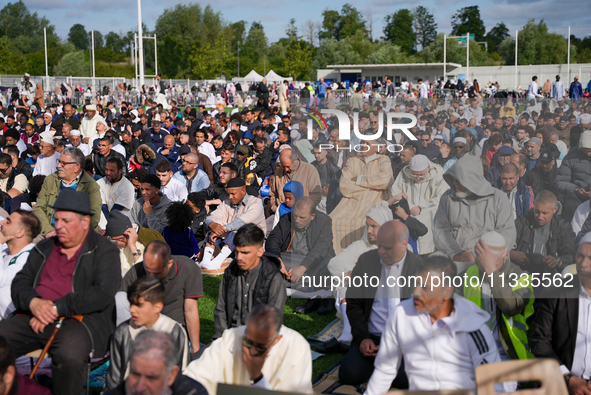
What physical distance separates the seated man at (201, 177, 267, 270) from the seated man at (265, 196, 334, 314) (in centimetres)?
82

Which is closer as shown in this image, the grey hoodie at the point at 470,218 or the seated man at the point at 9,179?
the grey hoodie at the point at 470,218

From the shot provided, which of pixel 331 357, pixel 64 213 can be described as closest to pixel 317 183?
pixel 331 357

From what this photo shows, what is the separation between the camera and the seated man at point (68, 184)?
22.3 ft

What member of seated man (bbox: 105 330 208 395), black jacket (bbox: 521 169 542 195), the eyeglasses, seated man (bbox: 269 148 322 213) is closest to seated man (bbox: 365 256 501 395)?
the eyeglasses

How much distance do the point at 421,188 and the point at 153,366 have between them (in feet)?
13.0

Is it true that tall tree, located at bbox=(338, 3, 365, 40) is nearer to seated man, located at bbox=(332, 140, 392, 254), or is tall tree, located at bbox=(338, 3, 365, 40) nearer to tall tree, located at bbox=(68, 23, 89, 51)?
tall tree, located at bbox=(68, 23, 89, 51)

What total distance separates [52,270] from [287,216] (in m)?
2.75

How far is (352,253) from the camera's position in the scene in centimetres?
565

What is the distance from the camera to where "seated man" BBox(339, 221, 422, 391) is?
438 cm

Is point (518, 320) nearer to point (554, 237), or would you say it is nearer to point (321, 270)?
point (554, 237)

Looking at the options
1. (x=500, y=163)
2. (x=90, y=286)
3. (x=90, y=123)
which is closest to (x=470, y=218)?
(x=500, y=163)

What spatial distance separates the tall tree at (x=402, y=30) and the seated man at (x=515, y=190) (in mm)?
87621

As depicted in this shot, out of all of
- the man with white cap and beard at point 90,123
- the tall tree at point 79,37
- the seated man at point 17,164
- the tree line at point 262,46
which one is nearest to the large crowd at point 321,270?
the seated man at point 17,164

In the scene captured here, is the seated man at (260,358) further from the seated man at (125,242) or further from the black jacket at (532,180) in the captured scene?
the black jacket at (532,180)
